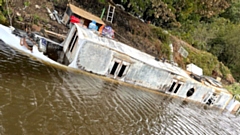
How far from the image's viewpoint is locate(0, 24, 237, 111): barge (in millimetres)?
14188

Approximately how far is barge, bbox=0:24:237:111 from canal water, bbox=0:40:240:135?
27.7 inches

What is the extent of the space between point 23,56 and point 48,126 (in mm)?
6862

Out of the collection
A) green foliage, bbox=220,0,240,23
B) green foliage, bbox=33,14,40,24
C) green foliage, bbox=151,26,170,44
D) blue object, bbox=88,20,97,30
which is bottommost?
green foliage, bbox=33,14,40,24

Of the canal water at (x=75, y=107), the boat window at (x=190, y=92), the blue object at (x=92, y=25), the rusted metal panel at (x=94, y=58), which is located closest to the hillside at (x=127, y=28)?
the blue object at (x=92, y=25)

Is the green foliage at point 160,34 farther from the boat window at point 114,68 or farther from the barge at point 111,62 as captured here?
the boat window at point 114,68

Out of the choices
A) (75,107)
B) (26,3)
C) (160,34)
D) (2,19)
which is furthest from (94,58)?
(160,34)

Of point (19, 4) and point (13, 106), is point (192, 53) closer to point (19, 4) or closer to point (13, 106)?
point (19, 4)

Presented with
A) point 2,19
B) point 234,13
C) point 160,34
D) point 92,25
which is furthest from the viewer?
point 234,13

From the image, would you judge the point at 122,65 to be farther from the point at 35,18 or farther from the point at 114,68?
the point at 35,18

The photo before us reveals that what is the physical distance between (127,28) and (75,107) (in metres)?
17.6

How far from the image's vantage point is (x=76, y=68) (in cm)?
1476

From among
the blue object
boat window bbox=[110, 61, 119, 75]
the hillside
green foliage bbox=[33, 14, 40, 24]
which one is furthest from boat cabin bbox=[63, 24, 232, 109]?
the hillside

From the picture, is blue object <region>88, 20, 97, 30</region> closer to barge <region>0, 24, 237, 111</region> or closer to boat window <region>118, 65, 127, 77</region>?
barge <region>0, 24, 237, 111</region>

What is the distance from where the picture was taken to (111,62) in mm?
15977
